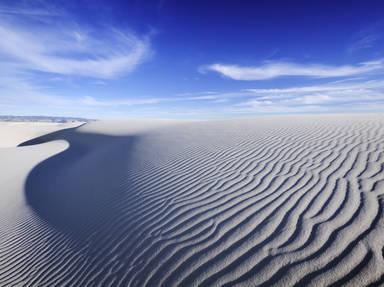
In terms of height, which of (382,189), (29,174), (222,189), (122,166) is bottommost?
(29,174)

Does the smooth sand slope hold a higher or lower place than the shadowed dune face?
higher

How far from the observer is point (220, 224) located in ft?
10.8

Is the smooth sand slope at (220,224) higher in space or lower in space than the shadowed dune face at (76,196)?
higher

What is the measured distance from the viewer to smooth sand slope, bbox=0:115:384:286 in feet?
8.07

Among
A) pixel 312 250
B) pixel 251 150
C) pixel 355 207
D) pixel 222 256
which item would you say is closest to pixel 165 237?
pixel 222 256

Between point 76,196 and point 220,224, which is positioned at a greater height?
point 220,224

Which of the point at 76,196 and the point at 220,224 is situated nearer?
the point at 220,224

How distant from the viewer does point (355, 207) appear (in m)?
3.05

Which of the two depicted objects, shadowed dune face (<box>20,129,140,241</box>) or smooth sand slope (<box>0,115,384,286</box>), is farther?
shadowed dune face (<box>20,129,140,241</box>)

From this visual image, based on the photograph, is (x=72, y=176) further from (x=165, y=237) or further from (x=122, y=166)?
(x=165, y=237)

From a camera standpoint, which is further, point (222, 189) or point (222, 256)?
point (222, 189)

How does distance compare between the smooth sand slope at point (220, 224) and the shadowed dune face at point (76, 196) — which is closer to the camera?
the smooth sand slope at point (220, 224)

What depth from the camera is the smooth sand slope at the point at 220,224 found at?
2461 millimetres

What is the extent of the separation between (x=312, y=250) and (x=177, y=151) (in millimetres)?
5907
